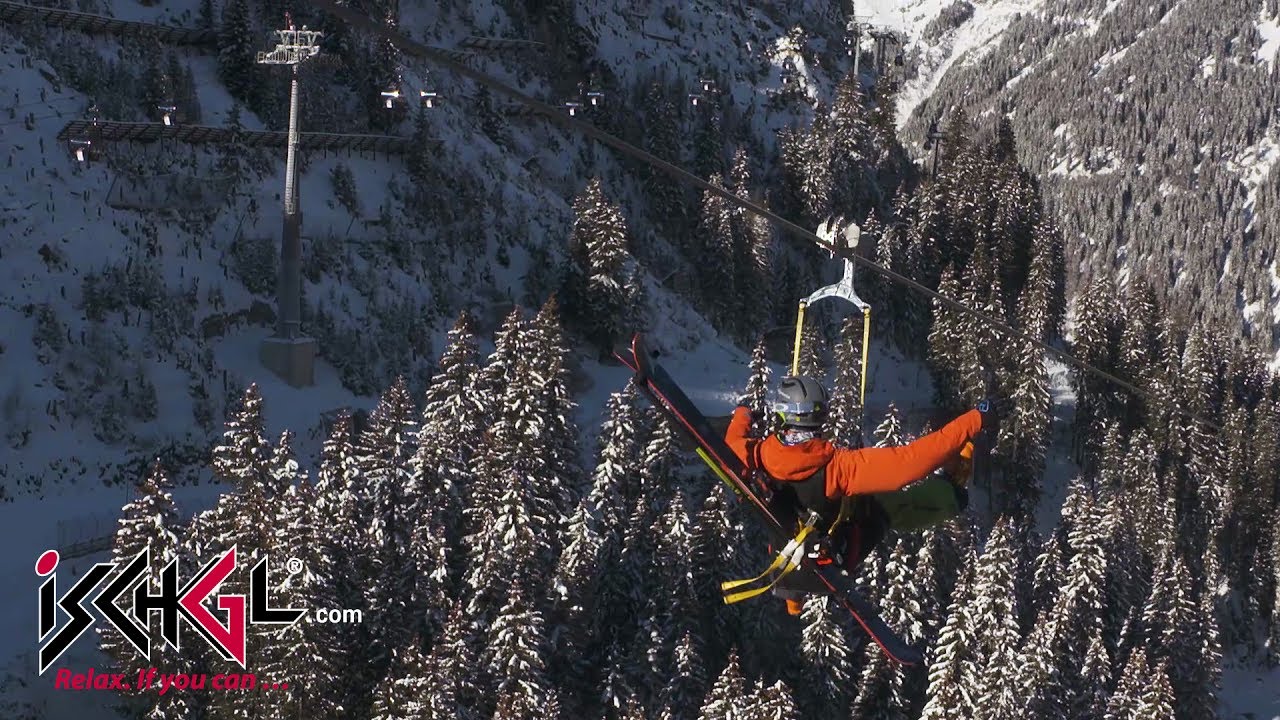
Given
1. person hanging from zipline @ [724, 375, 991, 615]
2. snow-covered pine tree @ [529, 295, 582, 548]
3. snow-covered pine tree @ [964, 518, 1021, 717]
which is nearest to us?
person hanging from zipline @ [724, 375, 991, 615]

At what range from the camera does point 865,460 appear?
41.5 ft

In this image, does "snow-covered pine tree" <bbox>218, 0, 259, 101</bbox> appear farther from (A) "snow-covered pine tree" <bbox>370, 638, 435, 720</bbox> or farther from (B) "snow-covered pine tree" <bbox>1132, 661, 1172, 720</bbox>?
(B) "snow-covered pine tree" <bbox>1132, 661, 1172, 720</bbox>

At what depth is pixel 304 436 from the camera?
50312mm

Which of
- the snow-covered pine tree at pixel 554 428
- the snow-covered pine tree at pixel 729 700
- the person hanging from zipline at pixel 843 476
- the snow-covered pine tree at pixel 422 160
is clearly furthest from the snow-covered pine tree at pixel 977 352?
the person hanging from zipline at pixel 843 476

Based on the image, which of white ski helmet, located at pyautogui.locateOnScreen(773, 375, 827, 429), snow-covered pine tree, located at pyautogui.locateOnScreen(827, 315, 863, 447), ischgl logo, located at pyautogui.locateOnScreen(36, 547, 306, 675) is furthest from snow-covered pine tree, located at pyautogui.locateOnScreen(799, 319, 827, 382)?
white ski helmet, located at pyautogui.locateOnScreen(773, 375, 827, 429)

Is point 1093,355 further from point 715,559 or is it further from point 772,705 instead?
point 772,705

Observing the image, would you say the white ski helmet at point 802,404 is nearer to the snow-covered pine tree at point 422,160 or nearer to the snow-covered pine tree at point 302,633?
the snow-covered pine tree at point 302,633

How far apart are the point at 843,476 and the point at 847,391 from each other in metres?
47.9

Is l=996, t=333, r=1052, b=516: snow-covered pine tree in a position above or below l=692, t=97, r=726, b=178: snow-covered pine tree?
below

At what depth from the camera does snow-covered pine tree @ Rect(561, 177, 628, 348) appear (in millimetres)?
64875

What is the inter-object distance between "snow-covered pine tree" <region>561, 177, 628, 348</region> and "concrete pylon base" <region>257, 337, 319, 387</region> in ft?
53.9

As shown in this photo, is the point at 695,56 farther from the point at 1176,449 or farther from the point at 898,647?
the point at 898,647

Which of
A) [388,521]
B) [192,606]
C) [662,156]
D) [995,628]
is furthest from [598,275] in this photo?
[192,606]

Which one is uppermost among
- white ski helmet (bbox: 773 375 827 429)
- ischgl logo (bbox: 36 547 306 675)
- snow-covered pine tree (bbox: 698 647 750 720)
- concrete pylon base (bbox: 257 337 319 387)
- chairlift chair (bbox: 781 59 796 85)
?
chairlift chair (bbox: 781 59 796 85)
